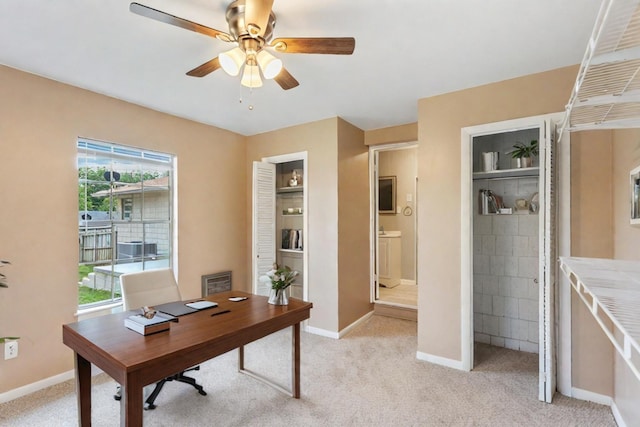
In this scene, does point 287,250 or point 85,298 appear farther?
point 287,250

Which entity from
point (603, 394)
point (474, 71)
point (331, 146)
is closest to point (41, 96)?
point (331, 146)

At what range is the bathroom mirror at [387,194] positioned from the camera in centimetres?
573

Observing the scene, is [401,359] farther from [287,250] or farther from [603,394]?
[287,250]

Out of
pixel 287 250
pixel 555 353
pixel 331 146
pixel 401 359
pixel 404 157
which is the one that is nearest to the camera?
pixel 555 353

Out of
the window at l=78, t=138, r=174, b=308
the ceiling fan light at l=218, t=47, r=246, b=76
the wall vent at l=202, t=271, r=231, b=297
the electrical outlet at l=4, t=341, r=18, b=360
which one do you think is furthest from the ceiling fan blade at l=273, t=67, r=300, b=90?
→ the electrical outlet at l=4, t=341, r=18, b=360

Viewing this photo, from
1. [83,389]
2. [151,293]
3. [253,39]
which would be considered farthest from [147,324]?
[253,39]

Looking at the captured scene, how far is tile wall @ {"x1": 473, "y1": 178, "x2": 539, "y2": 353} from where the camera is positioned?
3.16 meters

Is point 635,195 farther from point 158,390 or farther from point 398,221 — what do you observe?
point 398,221

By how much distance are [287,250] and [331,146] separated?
1601mm

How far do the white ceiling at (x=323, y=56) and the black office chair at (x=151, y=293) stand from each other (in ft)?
5.37

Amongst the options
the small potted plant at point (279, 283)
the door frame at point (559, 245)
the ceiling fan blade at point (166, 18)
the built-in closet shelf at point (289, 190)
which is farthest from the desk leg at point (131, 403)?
the built-in closet shelf at point (289, 190)

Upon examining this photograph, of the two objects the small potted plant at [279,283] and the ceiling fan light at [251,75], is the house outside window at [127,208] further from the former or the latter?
the ceiling fan light at [251,75]

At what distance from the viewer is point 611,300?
2.95 ft

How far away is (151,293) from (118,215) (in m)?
1.19
